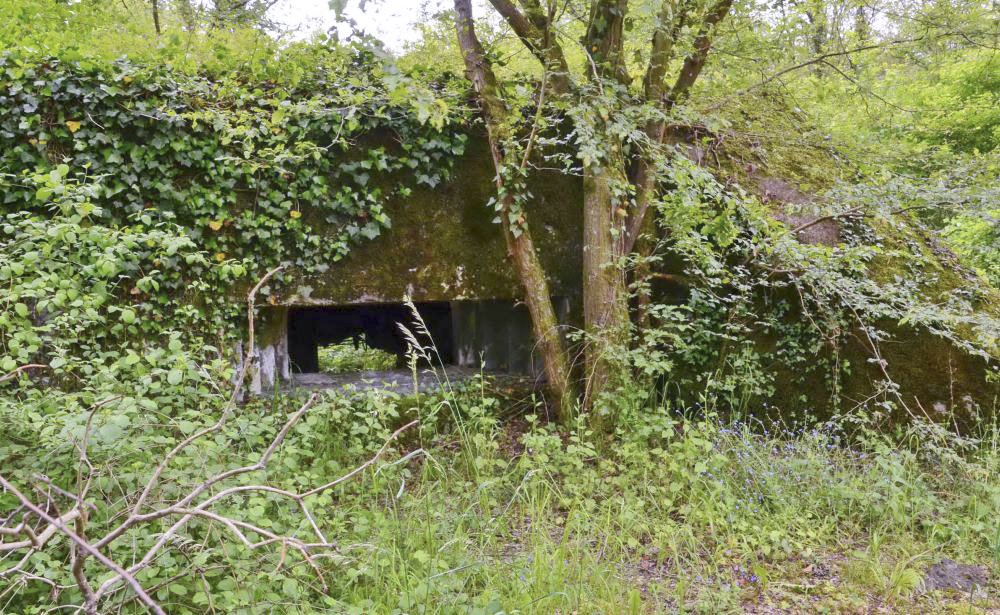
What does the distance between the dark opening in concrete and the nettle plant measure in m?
3.15

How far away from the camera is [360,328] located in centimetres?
890

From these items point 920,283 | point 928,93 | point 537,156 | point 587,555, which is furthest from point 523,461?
point 928,93

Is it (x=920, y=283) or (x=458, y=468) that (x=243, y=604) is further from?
(x=920, y=283)

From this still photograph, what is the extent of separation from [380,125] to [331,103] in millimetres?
400

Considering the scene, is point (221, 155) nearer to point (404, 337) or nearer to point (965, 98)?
point (404, 337)

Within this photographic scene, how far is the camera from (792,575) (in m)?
3.05

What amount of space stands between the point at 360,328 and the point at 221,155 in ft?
15.6

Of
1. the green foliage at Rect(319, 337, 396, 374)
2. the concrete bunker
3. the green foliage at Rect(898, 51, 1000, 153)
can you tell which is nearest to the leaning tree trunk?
the concrete bunker

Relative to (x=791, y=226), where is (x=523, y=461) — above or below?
below

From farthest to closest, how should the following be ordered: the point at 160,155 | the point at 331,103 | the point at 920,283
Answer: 1. the point at 920,283
2. the point at 331,103
3. the point at 160,155

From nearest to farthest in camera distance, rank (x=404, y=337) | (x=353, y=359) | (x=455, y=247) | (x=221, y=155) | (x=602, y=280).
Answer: (x=221, y=155) < (x=602, y=280) < (x=455, y=247) < (x=404, y=337) < (x=353, y=359)

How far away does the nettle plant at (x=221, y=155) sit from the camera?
401 centimetres

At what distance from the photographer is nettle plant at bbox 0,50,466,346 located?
401 centimetres

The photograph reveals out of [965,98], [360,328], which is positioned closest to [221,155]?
[360,328]
